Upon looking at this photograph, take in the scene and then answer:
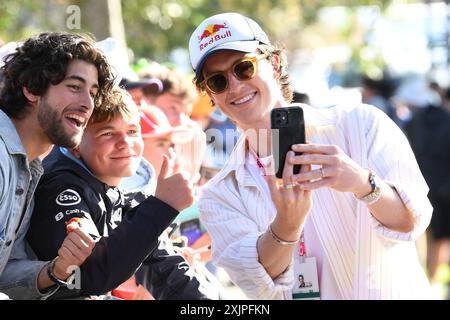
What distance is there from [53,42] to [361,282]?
1499 mm

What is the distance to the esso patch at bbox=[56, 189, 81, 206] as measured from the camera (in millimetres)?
3715

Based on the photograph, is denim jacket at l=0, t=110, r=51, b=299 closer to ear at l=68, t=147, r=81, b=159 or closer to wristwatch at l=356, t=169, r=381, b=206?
ear at l=68, t=147, r=81, b=159

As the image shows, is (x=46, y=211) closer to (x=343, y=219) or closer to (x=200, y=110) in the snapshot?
(x=343, y=219)

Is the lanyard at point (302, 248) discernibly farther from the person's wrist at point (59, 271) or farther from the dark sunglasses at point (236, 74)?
the person's wrist at point (59, 271)

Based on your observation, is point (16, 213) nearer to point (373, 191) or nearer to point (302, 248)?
point (302, 248)

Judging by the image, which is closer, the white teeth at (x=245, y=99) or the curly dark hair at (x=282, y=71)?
the white teeth at (x=245, y=99)

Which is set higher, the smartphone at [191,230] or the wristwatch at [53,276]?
the smartphone at [191,230]

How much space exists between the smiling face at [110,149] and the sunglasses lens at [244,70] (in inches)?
18.8

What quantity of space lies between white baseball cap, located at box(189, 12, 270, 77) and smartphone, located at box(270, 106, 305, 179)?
0.68 m

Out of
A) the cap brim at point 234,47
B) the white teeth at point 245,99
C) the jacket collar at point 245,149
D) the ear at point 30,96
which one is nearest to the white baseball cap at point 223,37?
the cap brim at point 234,47

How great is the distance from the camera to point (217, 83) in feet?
13.1

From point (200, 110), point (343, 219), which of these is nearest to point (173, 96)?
point (200, 110)

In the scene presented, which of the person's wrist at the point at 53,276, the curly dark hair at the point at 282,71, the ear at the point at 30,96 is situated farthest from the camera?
the curly dark hair at the point at 282,71

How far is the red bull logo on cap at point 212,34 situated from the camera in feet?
13.1
